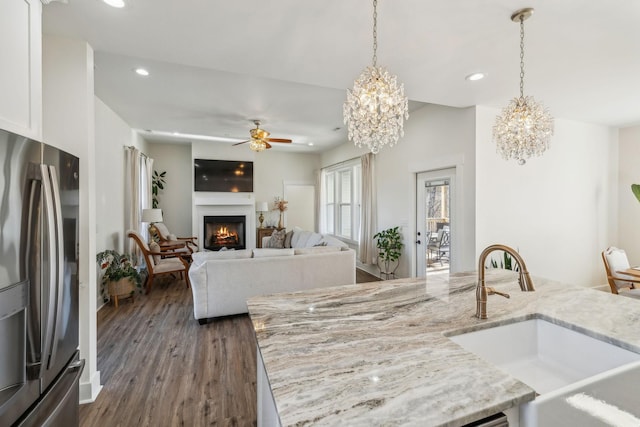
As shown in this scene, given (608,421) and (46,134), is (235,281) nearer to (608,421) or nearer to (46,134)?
(46,134)

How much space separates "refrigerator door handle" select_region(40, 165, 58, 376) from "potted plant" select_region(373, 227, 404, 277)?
167 inches

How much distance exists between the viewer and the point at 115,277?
3891mm

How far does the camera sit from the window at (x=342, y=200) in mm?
6465

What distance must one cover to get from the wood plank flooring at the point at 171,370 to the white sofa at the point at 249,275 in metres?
0.27

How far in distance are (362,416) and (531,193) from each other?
4.34 metres

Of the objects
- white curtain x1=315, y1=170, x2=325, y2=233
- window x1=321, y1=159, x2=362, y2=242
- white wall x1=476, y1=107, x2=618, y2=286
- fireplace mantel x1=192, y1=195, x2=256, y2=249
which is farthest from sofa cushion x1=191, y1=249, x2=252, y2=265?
white curtain x1=315, y1=170, x2=325, y2=233

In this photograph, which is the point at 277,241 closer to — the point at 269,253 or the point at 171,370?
the point at 269,253

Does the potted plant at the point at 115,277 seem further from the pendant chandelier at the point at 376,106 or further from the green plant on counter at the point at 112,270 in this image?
the pendant chandelier at the point at 376,106

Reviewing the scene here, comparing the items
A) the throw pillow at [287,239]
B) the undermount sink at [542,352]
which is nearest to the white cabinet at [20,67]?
the undermount sink at [542,352]

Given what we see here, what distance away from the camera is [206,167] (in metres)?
6.70

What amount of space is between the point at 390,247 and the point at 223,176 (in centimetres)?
439

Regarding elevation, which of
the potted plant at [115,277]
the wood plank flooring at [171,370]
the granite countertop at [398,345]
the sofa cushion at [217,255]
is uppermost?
the granite countertop at [398,345]

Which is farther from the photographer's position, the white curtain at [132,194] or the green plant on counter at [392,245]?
the white curtain at [132,194]

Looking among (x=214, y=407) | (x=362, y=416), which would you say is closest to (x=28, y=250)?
(x=362, y=416)
